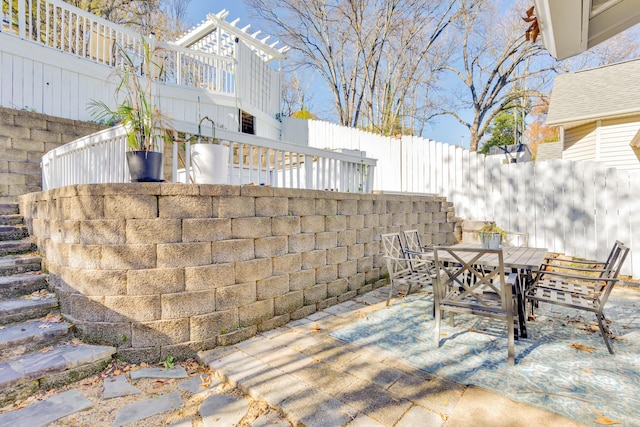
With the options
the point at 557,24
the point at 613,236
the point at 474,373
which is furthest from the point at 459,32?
the point at 474,373

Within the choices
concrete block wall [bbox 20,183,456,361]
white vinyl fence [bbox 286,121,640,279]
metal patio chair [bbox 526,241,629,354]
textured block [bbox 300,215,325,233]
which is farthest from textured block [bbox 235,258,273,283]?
white vinyl fence [bbox 286,121,640,279]

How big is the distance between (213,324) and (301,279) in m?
1.05

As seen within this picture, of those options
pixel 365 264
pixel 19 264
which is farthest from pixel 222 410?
pixel 19 264

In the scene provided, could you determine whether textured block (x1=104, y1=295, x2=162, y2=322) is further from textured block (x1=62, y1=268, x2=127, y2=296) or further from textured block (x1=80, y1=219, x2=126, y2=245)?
textured block (x1=80, y1=219, x2=126, y2=245)

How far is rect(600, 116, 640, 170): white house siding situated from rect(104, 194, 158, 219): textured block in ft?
35.8

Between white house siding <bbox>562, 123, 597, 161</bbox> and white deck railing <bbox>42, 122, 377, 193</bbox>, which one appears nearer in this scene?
white deck railing <bbox>42, 122, 377, 193</bbox>

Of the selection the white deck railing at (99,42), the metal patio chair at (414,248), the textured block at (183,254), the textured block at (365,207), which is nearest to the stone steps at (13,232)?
the white deck railing at (99,42)

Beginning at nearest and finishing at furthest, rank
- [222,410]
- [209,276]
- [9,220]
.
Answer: [222,410] → [209,276] → [9,220]

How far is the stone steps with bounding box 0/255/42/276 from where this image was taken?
322cm

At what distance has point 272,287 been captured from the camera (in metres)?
3.11

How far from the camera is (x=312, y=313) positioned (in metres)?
3.53

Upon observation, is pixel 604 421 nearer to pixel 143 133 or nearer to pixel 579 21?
pixel 579 21

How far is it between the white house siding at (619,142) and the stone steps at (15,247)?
12.2 meters

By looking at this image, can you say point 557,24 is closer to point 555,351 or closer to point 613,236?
point 555,351
